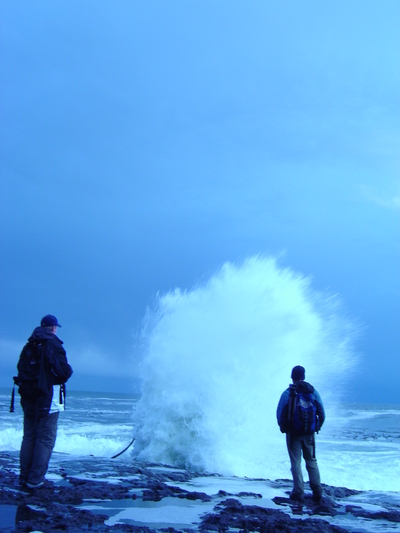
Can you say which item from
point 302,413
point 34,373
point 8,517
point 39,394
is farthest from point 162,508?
point 302,413

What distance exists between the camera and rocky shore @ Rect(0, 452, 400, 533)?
4.25 m

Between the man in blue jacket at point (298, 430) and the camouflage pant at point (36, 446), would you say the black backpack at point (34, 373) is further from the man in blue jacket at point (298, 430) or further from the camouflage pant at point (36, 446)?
the man in blue jacket at point (298, 430)

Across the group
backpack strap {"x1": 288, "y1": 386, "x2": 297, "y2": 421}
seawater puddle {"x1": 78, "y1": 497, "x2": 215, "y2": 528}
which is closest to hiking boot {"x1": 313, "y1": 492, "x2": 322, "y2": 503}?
backpack strap {"x1": 288, "y1": 386, "x2": 297, "y2": 421}

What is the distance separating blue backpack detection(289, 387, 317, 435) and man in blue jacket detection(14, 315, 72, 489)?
2.62 meters

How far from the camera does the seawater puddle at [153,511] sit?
4.45 meters

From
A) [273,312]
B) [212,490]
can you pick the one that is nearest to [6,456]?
[212,490]

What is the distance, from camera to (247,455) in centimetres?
1070

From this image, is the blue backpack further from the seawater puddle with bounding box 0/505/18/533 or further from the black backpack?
the seawater puddle with bounding box 0/505/18/533

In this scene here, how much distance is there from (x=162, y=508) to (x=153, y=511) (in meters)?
0.20

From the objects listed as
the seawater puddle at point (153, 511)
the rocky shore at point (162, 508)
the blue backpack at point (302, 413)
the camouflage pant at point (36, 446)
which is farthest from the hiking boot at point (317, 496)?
the camouflage pant at point (36, 446)

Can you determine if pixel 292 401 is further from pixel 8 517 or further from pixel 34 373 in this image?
pixel 8 517

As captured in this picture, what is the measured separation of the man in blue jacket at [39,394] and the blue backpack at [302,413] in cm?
262

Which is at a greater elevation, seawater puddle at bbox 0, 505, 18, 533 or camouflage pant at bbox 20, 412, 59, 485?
camouflage pant at bbox 20, 412, 59, 485

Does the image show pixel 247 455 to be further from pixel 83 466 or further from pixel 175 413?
pixel 83 466
